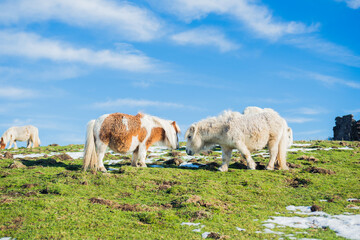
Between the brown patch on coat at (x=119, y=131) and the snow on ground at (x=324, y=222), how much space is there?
27.0 feet

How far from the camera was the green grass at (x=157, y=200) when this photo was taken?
817 cm

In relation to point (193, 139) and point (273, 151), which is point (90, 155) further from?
point (273, 151)

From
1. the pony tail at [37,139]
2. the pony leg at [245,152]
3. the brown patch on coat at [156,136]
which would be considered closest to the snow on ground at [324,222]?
the pony leg at [245,152]

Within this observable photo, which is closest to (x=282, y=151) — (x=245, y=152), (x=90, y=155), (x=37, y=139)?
(x=245, y=152)

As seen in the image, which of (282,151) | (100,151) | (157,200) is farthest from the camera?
(282,151)

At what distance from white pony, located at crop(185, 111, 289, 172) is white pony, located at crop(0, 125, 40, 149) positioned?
31442 mm

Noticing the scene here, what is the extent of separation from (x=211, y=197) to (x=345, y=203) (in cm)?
485

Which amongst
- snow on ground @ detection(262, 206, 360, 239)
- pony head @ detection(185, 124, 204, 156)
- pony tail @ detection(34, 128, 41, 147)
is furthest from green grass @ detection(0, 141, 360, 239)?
pony tail @ detection(34, 128, 41, 147)

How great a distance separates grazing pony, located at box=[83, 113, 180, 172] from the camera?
15.1 metres

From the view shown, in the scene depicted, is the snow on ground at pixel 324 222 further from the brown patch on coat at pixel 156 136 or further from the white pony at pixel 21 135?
the white pony at pixel 21 135

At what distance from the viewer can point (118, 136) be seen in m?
15.1

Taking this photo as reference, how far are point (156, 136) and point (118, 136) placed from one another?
96.1 inches

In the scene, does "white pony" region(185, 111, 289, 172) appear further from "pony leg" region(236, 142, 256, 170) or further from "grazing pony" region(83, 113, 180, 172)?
"grazing pony" region(83, 113, 180, 172)

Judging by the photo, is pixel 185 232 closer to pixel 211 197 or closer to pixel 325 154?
pixel 211 197
